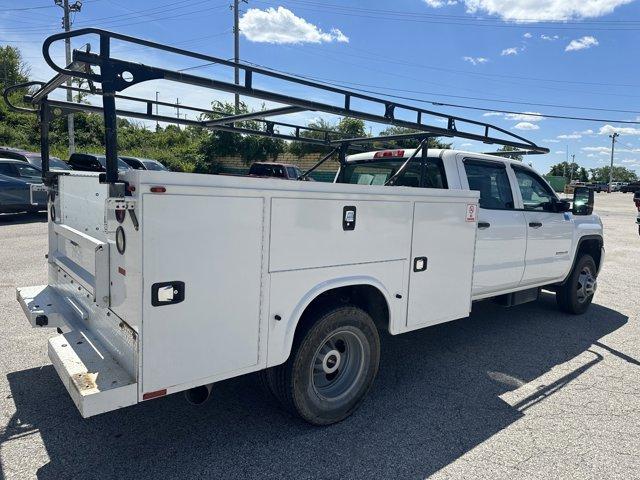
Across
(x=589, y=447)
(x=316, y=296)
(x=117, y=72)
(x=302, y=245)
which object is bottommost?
(x=589, y=447)

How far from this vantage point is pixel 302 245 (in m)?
3.04

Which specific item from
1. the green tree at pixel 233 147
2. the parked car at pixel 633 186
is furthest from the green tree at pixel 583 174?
the green tree at pixel 233 147

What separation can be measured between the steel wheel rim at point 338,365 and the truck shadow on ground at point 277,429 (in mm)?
249

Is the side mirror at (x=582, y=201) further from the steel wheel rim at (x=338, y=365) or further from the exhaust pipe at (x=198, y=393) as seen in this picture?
the exhaust pipe at (x=198, y=393)

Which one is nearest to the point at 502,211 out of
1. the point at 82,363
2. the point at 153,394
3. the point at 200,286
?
the point at 200,286

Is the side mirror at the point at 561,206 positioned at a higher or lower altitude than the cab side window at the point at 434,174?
lower

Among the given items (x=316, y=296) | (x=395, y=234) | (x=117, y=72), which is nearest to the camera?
(x=117, y=72)

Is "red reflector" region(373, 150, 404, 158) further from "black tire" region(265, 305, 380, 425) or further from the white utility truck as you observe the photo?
"black tire" region(265, 305, 380, 425)

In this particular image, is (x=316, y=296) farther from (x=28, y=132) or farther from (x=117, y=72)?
(x=28, y=132)

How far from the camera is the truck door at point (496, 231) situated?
4.73 m

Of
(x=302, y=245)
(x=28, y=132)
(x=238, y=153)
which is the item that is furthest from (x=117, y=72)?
(x=28, y=132)

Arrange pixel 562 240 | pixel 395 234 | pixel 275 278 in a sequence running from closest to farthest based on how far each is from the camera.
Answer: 1. pixel 275 278
2. pixel 395 234
3. pixel 562 240

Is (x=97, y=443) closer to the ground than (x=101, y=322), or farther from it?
closer to the ground

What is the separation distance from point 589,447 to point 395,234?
1961mm
